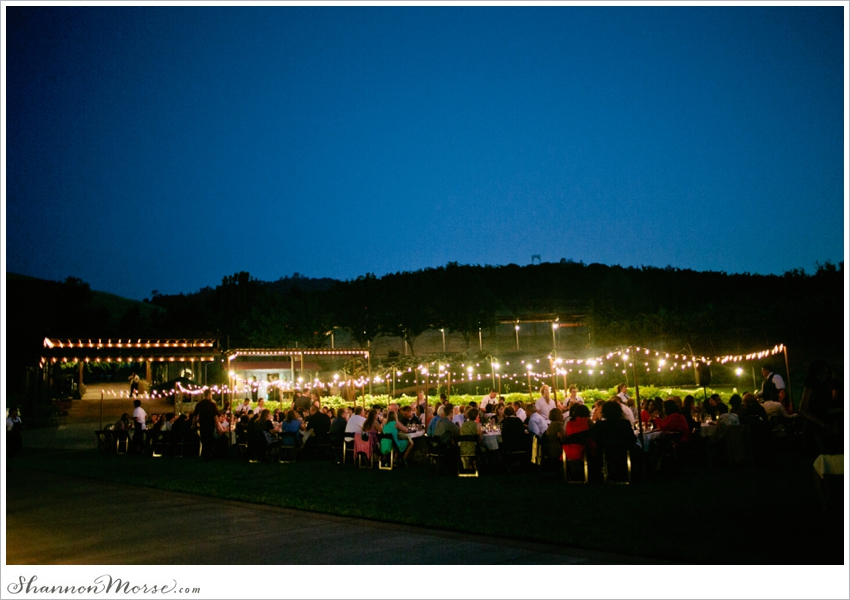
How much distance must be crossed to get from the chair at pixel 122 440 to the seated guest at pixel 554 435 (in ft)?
40.1

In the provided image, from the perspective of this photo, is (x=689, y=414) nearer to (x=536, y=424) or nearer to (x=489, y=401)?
(x=536, y=424)

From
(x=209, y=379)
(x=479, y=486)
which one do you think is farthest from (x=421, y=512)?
(x=209, y=379)

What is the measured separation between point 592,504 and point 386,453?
215 inches

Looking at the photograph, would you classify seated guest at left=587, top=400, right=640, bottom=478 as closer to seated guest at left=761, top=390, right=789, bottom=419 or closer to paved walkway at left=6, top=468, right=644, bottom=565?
paved walkway at left=6, top=468, right=644, bottom=565

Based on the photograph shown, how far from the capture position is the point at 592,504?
24.4 feet

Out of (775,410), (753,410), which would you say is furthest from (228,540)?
(775,410)

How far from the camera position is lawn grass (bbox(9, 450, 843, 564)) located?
5312mm

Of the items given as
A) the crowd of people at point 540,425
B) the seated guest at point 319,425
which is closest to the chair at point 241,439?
the crowd of people at point 540,425

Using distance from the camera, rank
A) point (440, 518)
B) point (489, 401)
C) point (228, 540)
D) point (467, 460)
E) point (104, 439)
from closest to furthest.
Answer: point (228, 540) < point (440, 518) < point (467, 460) < point (489, 401) < point (104, 439)

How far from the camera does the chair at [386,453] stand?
12.2 m

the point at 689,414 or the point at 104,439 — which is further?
the point at 104,439

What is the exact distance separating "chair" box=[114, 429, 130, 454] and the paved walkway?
9321 millimetres

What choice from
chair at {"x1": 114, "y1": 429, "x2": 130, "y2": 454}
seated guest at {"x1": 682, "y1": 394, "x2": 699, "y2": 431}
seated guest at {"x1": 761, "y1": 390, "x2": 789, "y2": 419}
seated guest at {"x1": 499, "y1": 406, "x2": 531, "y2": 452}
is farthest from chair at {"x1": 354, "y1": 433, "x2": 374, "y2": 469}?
chair at {"x1": 114, "y1": 429, "x2": 130, "y2": 454}

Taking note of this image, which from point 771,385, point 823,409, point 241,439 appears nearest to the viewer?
point 823,409
